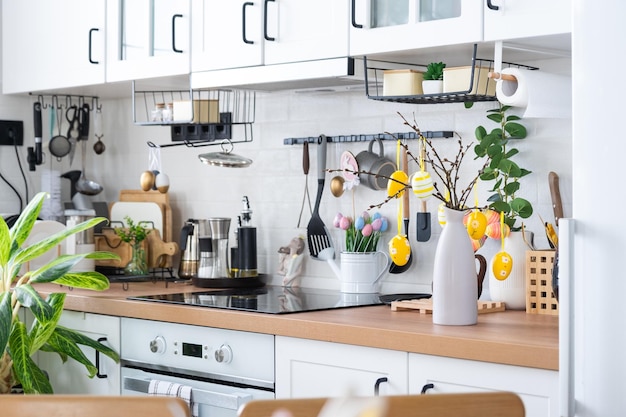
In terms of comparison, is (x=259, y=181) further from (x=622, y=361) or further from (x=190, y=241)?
(x=622, y=361)

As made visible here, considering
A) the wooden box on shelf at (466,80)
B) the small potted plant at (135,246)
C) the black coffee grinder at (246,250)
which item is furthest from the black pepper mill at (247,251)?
the wooden box on shelf at (466,80)

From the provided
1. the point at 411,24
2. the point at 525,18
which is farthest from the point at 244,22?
the point at 525,18

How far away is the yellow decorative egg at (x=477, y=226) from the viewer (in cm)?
288

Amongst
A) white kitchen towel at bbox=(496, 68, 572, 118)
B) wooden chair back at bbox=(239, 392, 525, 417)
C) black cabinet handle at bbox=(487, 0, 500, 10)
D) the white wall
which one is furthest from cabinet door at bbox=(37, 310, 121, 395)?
wooden chair back at bbox=(239, 392, 525, 417)

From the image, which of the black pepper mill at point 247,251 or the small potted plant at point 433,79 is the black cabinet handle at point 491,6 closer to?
the small potted plant at point 433,79

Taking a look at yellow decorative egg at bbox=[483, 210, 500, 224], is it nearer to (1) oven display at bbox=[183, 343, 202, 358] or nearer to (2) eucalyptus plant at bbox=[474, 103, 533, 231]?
(2) eucalyptus plant at bbox=[474, 103, 533, 231]

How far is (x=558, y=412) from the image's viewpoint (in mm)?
2232

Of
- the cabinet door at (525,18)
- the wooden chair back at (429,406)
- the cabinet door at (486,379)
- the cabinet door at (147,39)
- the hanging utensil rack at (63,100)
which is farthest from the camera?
the hanging utensil rack at (63,100)

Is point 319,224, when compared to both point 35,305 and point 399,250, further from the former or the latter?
point 35,305

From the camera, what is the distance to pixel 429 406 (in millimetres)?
1562

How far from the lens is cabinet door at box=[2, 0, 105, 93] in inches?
150

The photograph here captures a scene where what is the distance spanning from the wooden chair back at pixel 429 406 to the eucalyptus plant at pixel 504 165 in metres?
1.47

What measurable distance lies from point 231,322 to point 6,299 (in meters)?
0.70

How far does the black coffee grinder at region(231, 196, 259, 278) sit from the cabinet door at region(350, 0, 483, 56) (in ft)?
3.20
